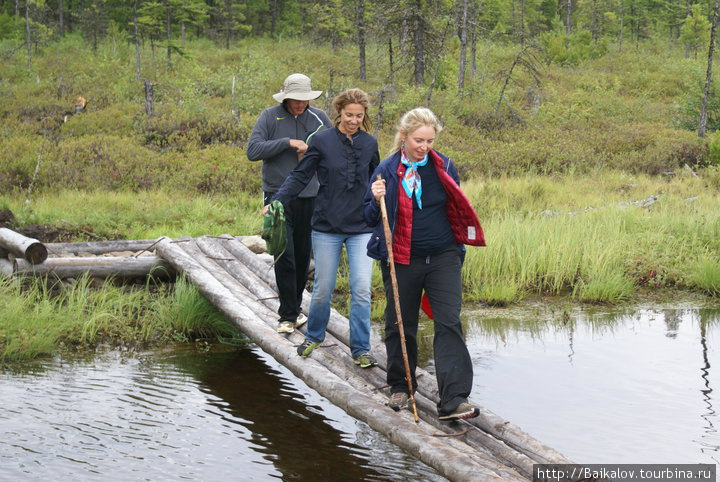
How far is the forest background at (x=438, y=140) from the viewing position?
10766 millimetres

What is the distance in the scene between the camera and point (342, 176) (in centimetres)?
582

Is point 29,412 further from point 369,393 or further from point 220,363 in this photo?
point 369,393

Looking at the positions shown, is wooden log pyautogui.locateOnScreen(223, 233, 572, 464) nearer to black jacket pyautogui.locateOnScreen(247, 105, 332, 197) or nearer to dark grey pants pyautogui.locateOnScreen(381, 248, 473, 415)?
dark grey pants pyautogui.locateOnScreen(381, 248, 473, 415)

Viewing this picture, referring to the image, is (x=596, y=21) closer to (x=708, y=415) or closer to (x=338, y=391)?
(x=708, y=415)

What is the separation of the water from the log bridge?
14.8 inches

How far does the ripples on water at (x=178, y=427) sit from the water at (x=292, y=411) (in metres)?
0.01

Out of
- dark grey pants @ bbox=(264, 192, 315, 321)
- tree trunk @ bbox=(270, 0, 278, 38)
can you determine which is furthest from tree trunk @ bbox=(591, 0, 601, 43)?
dark grey pants @ bbox=(264, 192, 315, 321)

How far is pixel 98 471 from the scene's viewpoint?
502cm

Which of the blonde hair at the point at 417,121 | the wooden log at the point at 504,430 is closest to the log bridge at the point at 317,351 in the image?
the wooden log at the point at 504,430

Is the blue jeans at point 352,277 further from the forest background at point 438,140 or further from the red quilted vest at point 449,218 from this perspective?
the forest background at point 438,140

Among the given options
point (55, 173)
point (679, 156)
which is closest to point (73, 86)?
point (55, 173)

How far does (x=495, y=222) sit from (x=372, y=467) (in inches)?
258

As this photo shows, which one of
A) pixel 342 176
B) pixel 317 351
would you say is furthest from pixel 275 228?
pixel 317 351

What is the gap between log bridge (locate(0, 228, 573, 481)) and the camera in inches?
178
